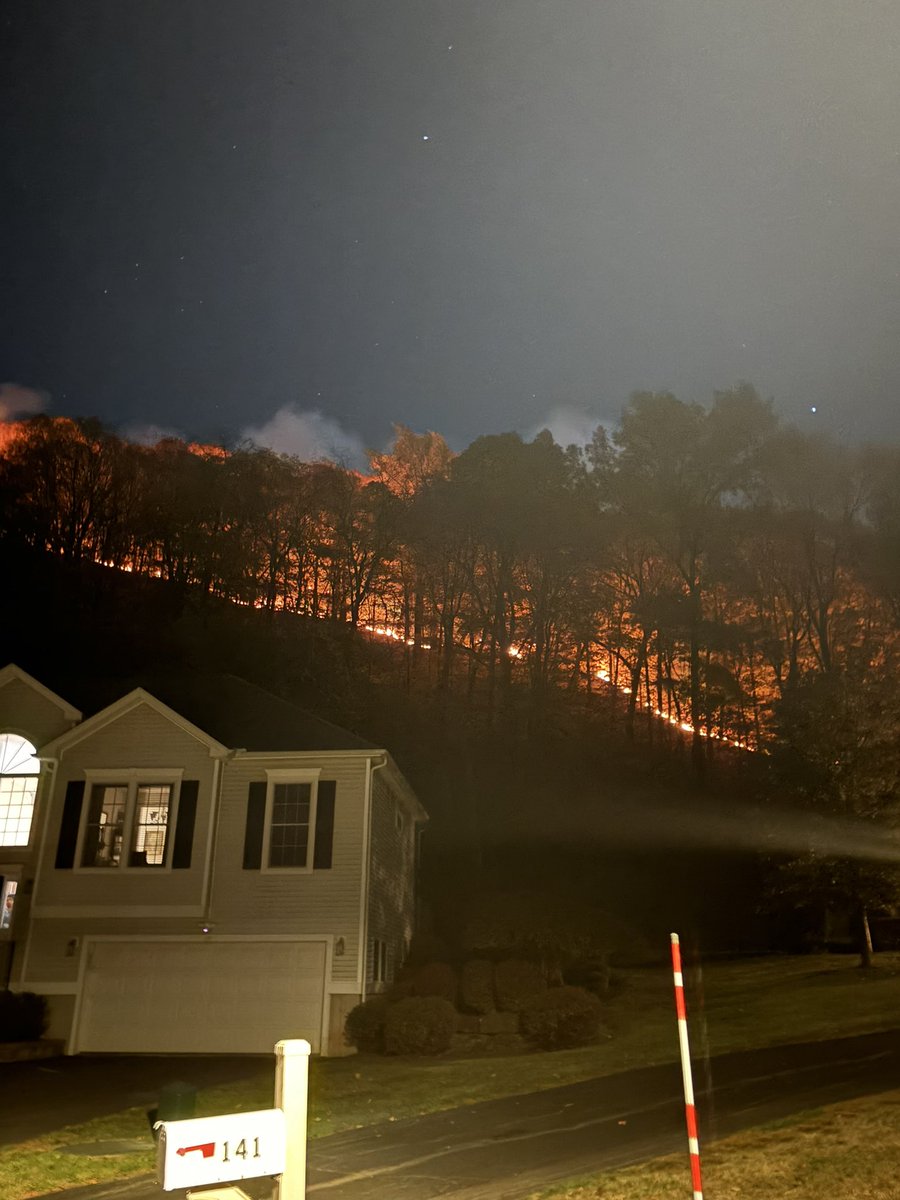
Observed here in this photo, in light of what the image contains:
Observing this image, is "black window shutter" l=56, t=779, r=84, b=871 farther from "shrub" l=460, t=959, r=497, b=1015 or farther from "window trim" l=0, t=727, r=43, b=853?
"shrub" l=460, t=959, r=497, b=1015

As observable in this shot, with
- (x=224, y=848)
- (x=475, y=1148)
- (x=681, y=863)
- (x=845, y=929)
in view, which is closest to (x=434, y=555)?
(x=681, y=863)

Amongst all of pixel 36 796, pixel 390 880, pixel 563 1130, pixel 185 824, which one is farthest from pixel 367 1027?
pixel 36 796

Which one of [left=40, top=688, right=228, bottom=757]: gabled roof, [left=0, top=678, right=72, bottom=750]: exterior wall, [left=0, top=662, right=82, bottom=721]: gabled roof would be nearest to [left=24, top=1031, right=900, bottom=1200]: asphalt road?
[left=40, top=688, right=228, bottom=757]: gabled roof

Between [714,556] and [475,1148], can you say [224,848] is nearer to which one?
[475,1148]

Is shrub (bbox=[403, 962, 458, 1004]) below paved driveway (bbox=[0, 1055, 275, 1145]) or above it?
above

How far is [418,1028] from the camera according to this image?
1753 cm

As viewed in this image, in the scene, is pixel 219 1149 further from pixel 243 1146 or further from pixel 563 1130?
pixel 563 1130

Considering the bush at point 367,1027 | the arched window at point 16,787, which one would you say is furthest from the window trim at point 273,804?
the arched window at point 16,787

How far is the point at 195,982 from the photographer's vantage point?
19.1 metres

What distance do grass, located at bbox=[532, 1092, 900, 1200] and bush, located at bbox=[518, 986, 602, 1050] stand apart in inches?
338

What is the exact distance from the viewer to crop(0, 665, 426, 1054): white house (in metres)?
18.9

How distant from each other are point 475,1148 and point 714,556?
47439 mm

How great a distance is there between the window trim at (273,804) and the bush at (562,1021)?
17.6ft

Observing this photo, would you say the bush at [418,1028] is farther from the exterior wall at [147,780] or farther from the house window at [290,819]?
the exterior wall at [147,780]
